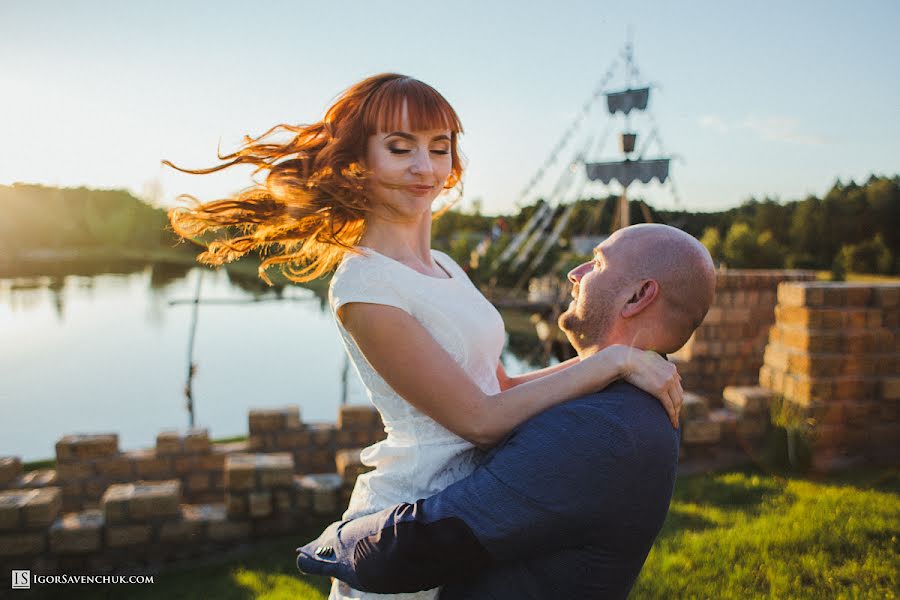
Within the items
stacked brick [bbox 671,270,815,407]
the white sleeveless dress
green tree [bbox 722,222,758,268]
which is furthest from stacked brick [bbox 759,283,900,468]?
green tree [bbox 722,222,758,268]

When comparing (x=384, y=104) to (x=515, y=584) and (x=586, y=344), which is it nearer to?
(x=586, y=344)

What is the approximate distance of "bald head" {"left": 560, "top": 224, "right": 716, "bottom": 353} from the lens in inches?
58.5

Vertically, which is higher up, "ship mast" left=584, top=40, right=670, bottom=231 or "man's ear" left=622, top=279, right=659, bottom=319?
"ship mast" left=584, top=40, right=670, bottom=231

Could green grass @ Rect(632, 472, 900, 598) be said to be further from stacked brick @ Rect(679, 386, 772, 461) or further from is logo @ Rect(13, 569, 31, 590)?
is logo @ Rect(13, 569, 31, 590)

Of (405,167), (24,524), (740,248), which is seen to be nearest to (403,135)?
(405,167)

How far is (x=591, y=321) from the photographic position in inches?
61.9

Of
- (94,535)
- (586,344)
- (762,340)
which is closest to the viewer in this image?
(586,344)

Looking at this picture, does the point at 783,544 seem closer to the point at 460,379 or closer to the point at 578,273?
the point at 578,273

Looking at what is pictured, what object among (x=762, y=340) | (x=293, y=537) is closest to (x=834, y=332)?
(x=762, y=340)

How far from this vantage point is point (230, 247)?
6.92 feet

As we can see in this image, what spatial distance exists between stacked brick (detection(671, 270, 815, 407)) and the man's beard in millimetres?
6496

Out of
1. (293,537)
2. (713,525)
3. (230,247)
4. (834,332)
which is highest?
(230,247)

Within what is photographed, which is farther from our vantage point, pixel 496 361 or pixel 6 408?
pixel 6 408

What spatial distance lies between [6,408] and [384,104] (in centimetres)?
1419
